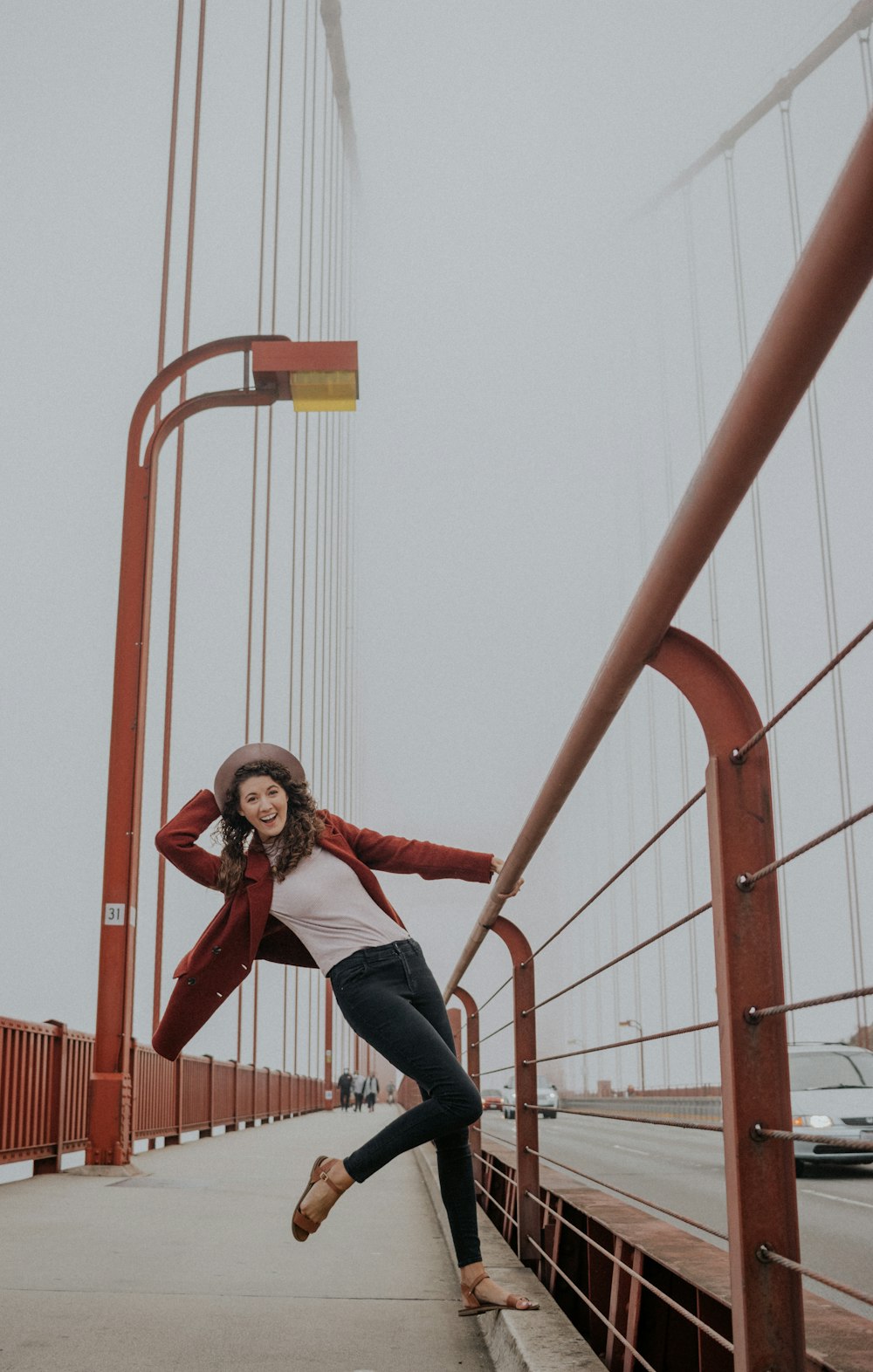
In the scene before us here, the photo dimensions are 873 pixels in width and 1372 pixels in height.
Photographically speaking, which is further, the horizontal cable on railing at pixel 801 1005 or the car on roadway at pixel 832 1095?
the car on roadway at pixel 832 1095

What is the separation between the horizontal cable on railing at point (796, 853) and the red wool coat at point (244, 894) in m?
1.35

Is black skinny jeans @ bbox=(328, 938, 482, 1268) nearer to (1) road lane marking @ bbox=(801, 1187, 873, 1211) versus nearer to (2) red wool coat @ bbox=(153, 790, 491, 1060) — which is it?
(2) red wool coat @ bbox=(153, 790, 491, 1060)

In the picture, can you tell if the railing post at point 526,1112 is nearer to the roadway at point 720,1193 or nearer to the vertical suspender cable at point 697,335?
the roadway at point 720,1193

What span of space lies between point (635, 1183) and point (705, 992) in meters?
17.2

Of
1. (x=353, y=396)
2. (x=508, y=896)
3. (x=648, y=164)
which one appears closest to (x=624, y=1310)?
(x=508, y=896)

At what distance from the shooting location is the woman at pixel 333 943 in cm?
243

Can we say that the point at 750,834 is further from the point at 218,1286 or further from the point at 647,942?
the point at 218,1286

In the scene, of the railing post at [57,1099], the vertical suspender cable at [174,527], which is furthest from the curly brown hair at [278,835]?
the vertical suspender cable at [174,527]

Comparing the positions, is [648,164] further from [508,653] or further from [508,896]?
[508,896]

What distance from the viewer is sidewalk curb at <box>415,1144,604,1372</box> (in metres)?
1.88

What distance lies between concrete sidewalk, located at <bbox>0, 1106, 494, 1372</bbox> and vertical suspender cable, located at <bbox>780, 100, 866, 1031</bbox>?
18.6 metres

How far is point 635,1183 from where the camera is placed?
26.0 ft

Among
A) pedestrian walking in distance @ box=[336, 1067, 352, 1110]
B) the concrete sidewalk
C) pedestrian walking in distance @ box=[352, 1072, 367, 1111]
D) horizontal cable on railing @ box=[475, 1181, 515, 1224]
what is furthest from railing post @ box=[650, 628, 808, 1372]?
pedestrian walking in distance @ box=[336, 1067, 352, 1110]

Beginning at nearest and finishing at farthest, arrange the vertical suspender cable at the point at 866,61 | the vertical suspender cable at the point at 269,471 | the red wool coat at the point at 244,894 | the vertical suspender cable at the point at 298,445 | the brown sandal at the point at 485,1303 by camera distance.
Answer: the brown sandal at the point at 485,1303, the red wool coat at the point at 244,894, the vertical suspender cable at the point at 269,471, the vertical suspender cable at the point at 298,445, the vertical suspender cable at the point at 866,61
